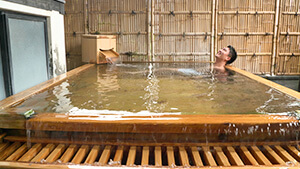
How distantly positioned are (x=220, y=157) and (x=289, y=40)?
5.68m

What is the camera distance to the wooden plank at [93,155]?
5.30ft

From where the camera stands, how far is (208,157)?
66.2 inches

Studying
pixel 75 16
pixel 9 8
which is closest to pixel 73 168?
pixel 9 8

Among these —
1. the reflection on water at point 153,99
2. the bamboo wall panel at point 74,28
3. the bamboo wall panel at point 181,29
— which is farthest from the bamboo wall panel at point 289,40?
the bamboo wall panel at point 74,28

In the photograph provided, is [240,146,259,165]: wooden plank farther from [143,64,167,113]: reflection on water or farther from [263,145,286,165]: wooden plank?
[143,64,167,113]: reflection on water

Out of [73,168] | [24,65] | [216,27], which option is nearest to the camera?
[73,168]

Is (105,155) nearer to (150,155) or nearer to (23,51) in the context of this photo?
(150,155)

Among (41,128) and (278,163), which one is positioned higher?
(41,128)

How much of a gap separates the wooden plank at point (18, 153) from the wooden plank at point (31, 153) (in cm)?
5

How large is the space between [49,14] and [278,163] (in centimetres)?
341

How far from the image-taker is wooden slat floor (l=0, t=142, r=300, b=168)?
1.58m

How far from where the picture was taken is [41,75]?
358 cm

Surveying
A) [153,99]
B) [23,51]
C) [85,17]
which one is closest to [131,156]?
[153,99]

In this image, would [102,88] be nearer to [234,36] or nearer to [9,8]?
[9,8]
